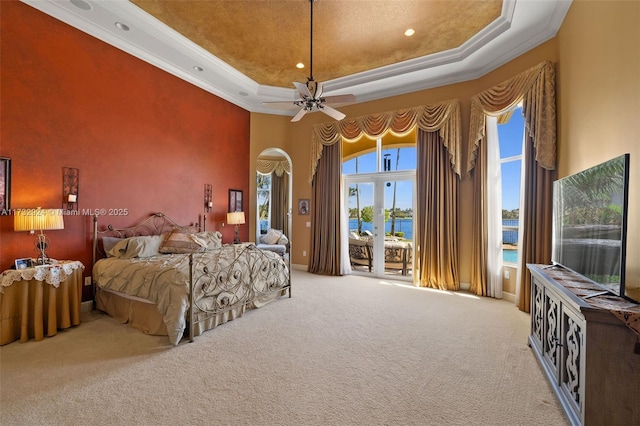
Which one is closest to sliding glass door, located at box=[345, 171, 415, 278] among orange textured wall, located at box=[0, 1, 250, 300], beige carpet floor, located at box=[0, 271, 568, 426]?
beige carpet floor, located at box=[0, 271, 568, 426]

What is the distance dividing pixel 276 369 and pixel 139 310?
6.49 ft

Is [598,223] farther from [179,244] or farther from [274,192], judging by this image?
[274,192]

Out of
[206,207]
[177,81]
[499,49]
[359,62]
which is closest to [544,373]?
[499,49]

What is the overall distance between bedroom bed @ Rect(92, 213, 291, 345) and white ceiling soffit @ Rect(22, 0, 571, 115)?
2517mm

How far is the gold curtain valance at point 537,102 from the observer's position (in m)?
3.74

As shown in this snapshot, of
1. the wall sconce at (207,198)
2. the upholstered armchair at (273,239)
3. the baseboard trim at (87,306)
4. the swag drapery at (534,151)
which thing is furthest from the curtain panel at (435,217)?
the baseboard trim at (87,306)

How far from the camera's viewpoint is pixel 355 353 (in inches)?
112

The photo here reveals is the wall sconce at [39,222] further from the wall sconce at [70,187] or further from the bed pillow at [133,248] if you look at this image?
the bed pillow at [133,248]

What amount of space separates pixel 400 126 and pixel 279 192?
3754mm

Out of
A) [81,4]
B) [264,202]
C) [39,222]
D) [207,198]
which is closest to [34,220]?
[39,222]

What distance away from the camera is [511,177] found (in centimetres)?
470

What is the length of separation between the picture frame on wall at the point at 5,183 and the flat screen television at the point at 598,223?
549cm

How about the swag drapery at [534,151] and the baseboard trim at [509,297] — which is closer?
the swag drapery at [534,151]

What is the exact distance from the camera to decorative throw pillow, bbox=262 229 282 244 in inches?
293
